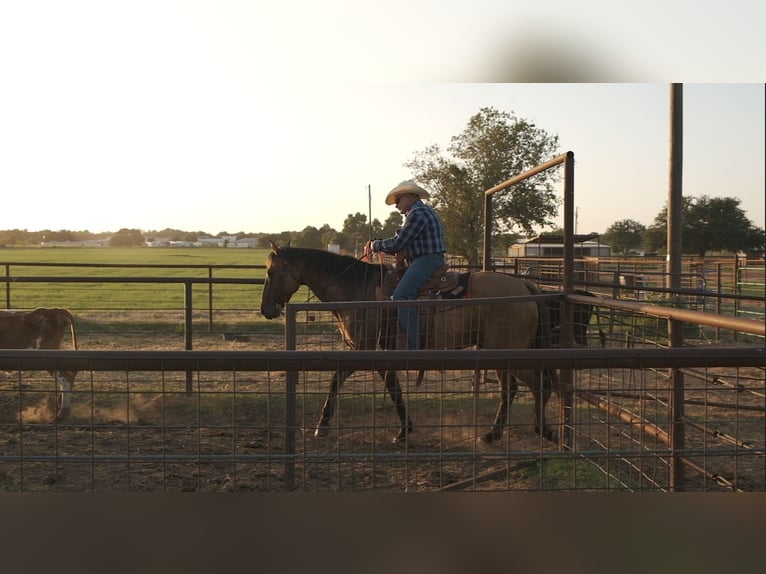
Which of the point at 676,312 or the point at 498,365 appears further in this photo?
the point at 676,312

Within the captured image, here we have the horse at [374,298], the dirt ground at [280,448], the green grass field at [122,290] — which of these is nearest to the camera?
the dirt ground at [280,448]

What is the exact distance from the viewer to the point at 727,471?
5320 millimetres

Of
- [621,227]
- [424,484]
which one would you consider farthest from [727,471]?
[621,227]

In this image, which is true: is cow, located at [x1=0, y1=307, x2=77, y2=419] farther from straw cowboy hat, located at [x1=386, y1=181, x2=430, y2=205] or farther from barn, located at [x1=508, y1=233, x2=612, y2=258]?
barn, located at [x1=508, y1=233, x2=612, y2=258]

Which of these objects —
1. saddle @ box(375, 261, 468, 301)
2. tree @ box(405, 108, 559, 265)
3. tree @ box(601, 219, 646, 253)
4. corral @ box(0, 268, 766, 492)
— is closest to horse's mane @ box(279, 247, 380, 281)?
saddle @ box(375, 261, 468, 301)

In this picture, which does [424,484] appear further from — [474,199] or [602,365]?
[474,199]

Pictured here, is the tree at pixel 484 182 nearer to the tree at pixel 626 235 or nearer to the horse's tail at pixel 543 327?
the horse's tail at pixel 543 327

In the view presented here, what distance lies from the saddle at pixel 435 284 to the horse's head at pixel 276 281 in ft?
3.77

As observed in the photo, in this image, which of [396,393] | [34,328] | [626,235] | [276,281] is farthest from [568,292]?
[626,235]

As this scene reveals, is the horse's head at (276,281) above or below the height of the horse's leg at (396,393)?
above

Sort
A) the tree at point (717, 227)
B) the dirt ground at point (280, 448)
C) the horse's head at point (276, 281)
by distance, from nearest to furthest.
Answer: the dirt ground at point (280, 448) → the horse's head at point (276, 281) → the tree at point (717, 227)

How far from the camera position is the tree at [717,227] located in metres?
34.6

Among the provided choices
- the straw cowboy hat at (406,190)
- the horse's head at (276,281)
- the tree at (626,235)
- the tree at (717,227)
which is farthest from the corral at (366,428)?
the tree at (626,235)

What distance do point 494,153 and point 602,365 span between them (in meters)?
30.9
